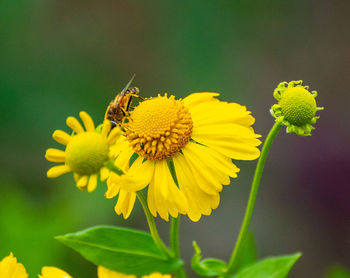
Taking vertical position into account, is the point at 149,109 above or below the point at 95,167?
above

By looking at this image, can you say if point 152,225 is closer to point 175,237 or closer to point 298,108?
point 175,237

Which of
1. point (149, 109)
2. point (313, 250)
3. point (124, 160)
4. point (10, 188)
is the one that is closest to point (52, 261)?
point (10, 188)

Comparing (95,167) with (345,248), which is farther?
(345,248)

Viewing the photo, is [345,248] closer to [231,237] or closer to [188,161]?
[231,237]

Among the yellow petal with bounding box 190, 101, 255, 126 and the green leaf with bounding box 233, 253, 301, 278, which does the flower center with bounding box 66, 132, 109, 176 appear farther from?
the green leaf with bounding box 233, 253, 301, 278

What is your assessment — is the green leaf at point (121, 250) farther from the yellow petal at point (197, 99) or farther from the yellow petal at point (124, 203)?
the yellow petal at point (197, 99)

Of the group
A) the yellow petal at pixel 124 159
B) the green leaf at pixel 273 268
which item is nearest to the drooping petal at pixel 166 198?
the yellow petal at pixel 124 159

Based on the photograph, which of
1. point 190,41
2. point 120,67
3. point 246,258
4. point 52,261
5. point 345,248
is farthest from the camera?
point 120,67
